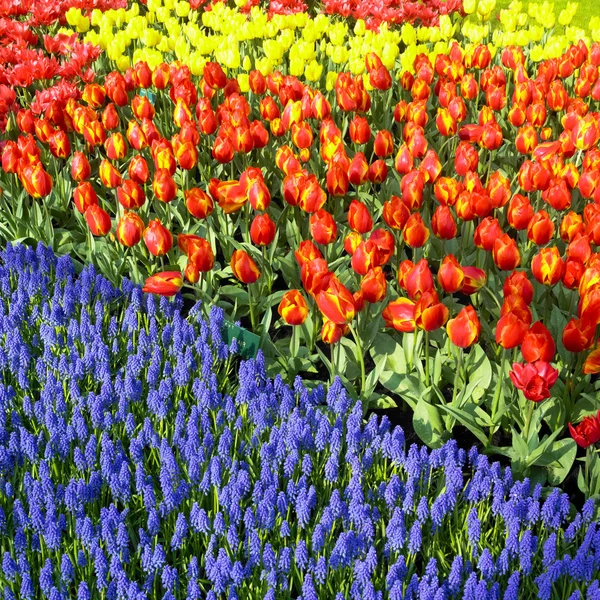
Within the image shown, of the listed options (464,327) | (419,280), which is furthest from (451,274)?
(464,327)

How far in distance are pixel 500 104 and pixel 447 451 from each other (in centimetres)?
269

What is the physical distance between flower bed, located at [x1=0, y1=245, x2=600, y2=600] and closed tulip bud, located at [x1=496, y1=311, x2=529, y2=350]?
0.38m

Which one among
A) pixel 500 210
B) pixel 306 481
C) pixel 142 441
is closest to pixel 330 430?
pixel 306 481

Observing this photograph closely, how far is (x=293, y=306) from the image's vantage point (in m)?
2.85

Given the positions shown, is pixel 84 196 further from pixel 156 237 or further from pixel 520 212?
pixel 520 212

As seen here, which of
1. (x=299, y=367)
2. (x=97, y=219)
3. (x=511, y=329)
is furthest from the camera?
(x=97, y=219)

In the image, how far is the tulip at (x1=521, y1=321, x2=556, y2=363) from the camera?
248 centimetres

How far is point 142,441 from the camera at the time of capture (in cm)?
258

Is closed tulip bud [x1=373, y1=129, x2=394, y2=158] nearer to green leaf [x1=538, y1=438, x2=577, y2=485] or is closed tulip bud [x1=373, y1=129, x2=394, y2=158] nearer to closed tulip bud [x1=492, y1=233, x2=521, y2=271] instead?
closed tulip bud [x1=492, y1=233, x2=521, y2=271]

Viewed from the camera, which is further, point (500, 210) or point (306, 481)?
point (500, 210)

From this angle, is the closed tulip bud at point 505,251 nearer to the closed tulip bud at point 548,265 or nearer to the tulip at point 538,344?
A: the closed tulip bud at point 548,265

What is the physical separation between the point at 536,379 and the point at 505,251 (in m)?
0.68

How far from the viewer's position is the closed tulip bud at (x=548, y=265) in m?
2.84

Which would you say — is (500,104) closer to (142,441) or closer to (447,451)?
(447,451)
